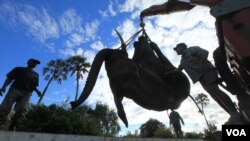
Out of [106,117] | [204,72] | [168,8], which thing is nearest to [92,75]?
[204,72]

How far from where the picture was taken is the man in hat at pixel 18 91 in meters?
6.86

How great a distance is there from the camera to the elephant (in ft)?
14.8

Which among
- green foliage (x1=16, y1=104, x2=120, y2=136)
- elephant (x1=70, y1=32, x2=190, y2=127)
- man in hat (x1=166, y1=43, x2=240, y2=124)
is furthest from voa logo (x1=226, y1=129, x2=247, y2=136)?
green foliage (x1=16, y1=104, x2=120, y2=136)

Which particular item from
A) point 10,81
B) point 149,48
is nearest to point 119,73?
point 149,48

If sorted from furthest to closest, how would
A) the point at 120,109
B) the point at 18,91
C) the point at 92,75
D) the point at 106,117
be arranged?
the point at 106,117 → the point at 18,91 → the point at 120,109 → the point at 92,75

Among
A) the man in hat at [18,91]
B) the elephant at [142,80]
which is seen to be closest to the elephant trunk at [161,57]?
the elephant at [142,80]

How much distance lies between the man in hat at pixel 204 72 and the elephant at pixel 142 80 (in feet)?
0.87

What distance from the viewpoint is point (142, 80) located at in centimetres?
453

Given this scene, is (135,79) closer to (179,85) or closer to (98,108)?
(179,85)

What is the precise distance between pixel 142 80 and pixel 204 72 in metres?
0.92

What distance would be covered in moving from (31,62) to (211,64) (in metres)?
4.93

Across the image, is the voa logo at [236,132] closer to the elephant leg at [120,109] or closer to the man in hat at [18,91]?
the elephant leg at [120,109]

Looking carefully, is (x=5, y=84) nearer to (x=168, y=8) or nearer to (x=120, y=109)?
(x=120, y=109)

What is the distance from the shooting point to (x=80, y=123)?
29.0 metres
